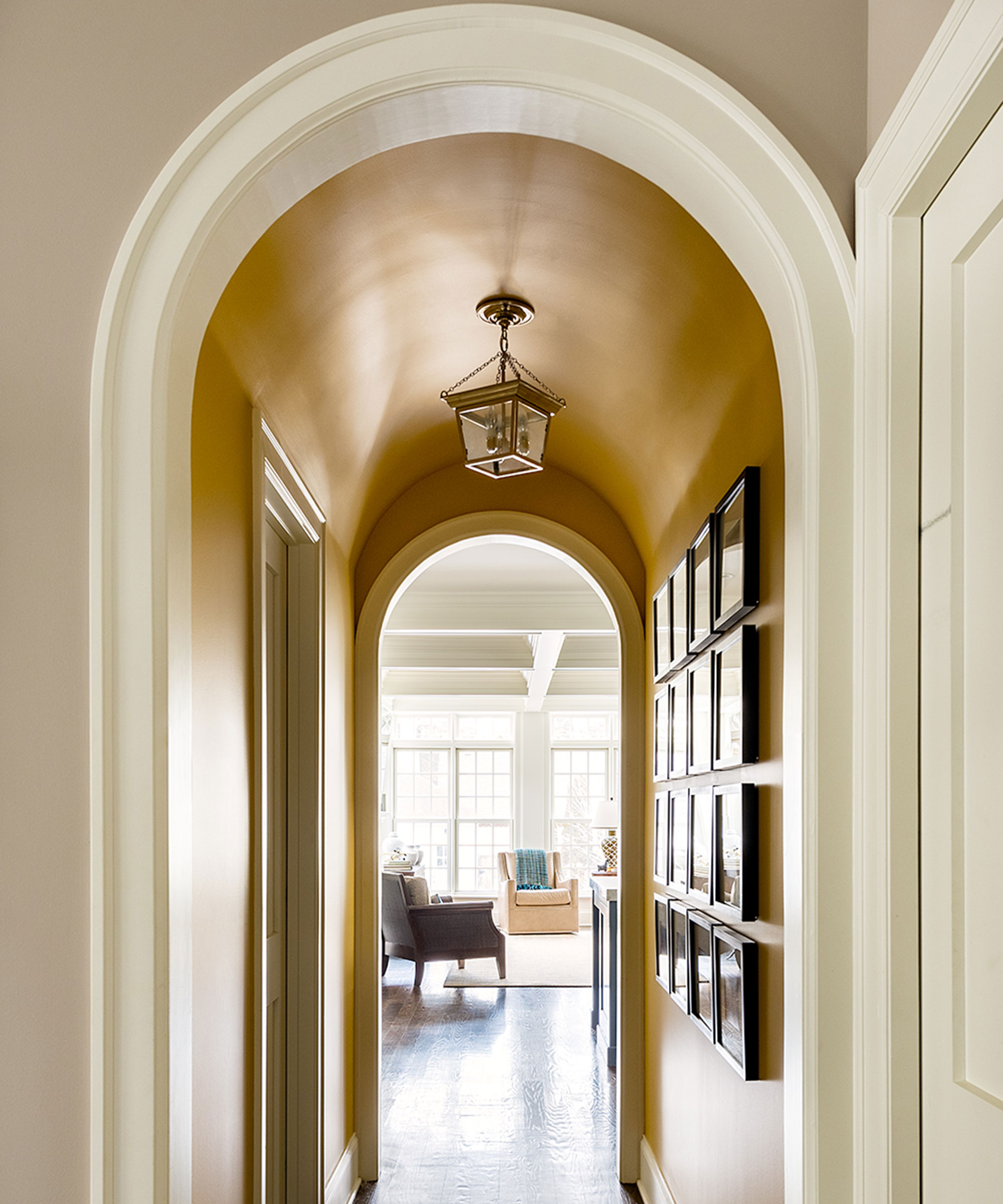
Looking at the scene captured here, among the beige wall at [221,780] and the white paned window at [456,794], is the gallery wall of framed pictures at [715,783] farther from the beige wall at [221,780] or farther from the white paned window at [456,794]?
the white paned window at [456,794]

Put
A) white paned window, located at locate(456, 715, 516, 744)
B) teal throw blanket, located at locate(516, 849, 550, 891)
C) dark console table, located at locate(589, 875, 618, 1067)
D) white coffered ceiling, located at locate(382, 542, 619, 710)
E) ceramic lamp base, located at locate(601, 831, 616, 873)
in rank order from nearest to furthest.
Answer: dark console table, located at locate(589, 875, 618, 1067) < white coffered ceiling, located at locate(382, 542, 619, 710) < ceramic lamp base, located at locate(601, 831, 616, 873) < teal throw blanket, located at locate(516, 849, 550, 891) < white paned window, located at locate(456, 715, 516, 744)

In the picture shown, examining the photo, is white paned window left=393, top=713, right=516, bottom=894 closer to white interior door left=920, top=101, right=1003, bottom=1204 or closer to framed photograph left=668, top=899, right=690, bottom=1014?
framed photograph left=668, top=899, right=690, bottom=1014

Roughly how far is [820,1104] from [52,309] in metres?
1.38

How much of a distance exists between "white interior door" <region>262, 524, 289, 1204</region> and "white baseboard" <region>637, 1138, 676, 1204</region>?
4.05 feet

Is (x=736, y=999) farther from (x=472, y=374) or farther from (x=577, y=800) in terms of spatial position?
(x=577, y=800)

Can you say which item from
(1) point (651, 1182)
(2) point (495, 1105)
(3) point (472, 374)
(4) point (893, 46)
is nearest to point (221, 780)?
(4) point (893, 46)

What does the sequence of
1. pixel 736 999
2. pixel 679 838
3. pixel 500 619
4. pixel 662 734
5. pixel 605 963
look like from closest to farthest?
1. pixel 736 999
2. pixel 679 838
3. pixel 662 734
4. pixel 605 963
5. pixel 500 619

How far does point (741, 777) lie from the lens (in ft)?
7.57

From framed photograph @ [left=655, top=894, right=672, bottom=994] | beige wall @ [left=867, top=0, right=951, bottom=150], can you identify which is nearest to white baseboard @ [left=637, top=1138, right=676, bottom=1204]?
framed photograph @ [left=655, top=894, right=672, bottom=994]

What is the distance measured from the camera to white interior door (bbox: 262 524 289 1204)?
9.73ft

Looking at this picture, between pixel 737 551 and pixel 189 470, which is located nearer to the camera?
pixel 189 470

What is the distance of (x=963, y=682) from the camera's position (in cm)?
110

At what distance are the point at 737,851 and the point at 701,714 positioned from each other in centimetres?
56

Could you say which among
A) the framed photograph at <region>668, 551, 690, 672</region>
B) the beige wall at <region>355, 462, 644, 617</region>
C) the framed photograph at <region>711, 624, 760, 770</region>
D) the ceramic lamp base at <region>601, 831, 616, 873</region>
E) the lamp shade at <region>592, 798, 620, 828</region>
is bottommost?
the ceramic lamp base at <region>601, 831, 616, 873</region>
